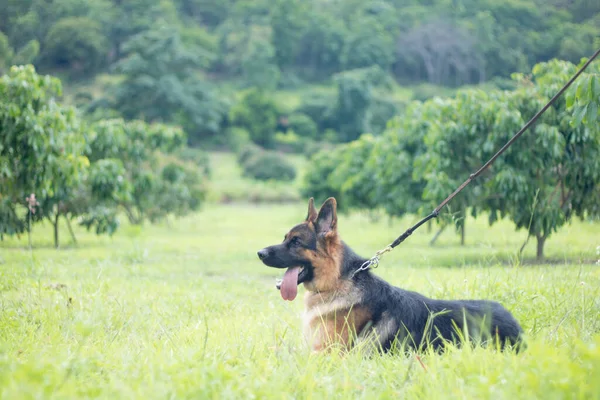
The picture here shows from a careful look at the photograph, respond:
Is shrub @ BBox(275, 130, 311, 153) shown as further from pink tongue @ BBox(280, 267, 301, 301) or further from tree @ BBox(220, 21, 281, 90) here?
pink tongue @ BBox(280, 267, 301, 301)

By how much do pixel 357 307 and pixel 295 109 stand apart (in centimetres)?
8185

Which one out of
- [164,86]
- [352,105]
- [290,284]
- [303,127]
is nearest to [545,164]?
[290,284]

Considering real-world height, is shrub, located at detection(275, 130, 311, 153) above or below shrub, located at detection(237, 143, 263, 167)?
above

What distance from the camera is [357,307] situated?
16.2 feet

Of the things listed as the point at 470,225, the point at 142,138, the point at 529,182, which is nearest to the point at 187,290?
the point at 529,182

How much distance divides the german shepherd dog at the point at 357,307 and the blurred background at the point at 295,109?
155 cm

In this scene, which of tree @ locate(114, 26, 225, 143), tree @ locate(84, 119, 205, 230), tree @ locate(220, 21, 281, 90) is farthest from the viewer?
tree @ locate(220, 21, 281, 90)

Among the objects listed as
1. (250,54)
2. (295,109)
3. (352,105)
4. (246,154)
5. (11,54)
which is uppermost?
(250,54)

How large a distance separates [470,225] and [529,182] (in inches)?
539

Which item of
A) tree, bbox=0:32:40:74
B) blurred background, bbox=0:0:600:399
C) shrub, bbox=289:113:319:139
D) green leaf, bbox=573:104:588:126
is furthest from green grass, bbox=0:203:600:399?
shrub, bbox=289:113:319:139

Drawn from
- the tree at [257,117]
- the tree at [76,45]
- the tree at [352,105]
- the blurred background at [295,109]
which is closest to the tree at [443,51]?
the blurred background at [295,109]

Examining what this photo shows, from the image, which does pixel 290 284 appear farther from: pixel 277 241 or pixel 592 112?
pixel 277 241

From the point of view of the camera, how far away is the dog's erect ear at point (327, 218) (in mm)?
5102

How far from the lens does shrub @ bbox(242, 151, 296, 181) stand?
59375mm
